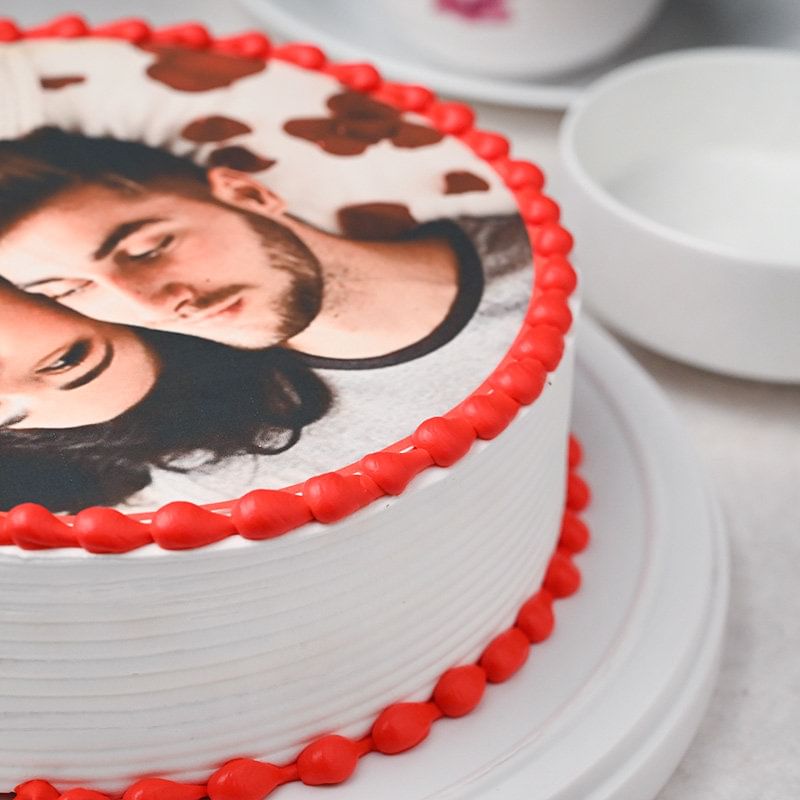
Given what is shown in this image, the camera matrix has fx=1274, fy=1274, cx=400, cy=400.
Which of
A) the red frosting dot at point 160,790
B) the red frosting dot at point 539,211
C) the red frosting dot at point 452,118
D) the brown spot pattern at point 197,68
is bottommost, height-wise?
the red frosting dot at point 160,790

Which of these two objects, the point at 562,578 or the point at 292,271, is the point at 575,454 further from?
the point at 292,271

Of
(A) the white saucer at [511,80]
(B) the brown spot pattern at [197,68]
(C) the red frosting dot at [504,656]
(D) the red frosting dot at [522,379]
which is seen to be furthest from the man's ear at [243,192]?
(A) the white saucer at [511,80]

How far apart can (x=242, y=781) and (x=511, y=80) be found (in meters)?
0.94

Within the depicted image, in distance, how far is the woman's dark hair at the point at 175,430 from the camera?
2.16 ft

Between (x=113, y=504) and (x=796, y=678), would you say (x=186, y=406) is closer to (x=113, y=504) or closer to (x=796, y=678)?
(x=113, y=504)

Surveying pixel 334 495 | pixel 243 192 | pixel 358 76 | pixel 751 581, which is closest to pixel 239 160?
pixel 243 192

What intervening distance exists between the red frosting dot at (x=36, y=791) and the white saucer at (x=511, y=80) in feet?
2.95

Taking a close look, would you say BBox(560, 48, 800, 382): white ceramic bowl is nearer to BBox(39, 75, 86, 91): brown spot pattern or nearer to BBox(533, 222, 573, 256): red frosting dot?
BBox(533, 222, 573, 256): red frosting dot

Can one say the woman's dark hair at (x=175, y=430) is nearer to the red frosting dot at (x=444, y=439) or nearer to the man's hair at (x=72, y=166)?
the red frosting dot at (x=444, y=439)

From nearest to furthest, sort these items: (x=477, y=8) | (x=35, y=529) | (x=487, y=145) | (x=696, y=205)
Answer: (x=35, y=529)
(x=487, y=145)
(x=696, y=205)
(x=477, y=8)

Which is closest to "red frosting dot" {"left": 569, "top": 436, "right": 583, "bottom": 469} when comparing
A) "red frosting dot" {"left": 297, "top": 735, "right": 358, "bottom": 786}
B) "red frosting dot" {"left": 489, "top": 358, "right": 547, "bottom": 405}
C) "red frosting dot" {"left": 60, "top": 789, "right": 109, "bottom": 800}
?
"red frosting dot" {"left": 489, "top": 358, "right": 547, "bottom": 405}

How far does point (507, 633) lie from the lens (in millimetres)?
812

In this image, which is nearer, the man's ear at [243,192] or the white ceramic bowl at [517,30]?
the man's ear at [243,192]

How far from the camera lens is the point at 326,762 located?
0.71 meters
